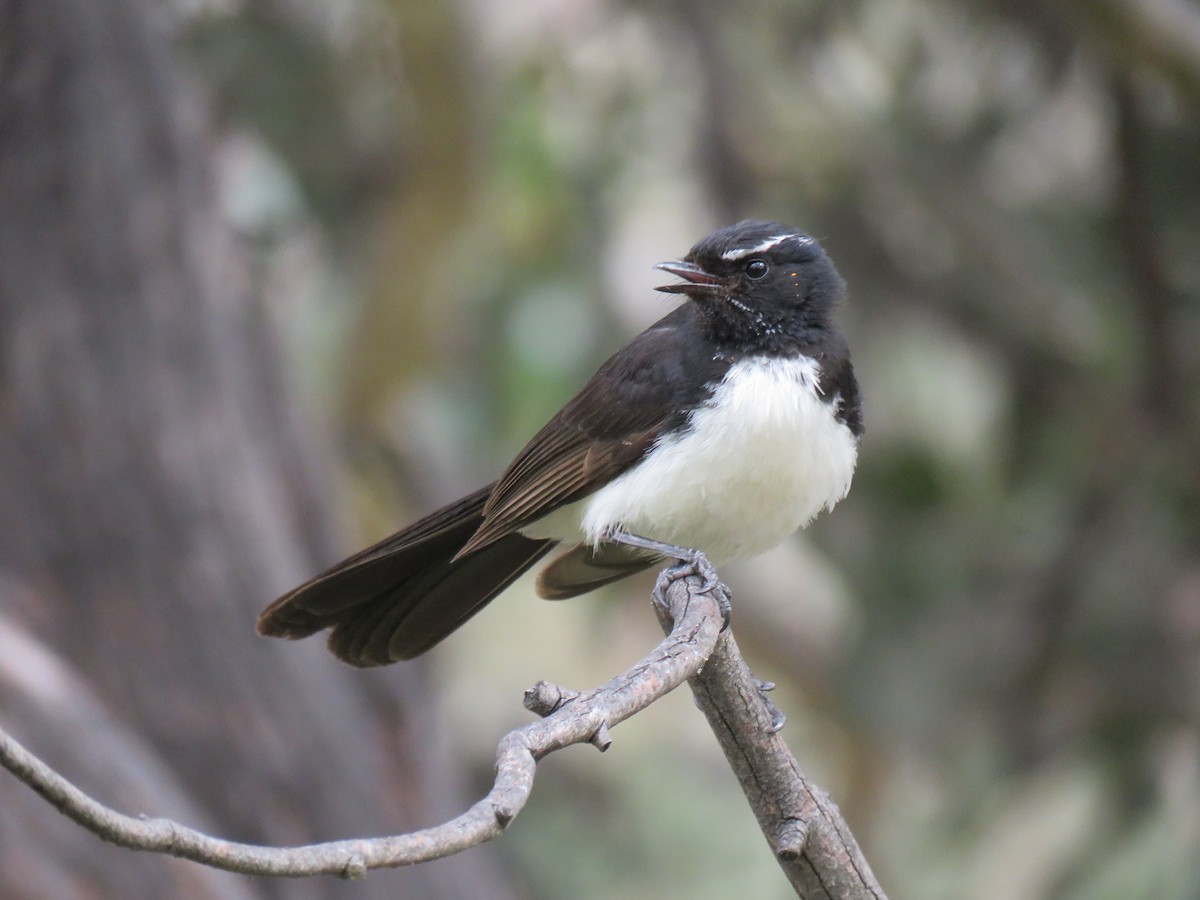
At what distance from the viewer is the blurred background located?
5.01 meters

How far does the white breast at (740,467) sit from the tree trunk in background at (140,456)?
224 cm

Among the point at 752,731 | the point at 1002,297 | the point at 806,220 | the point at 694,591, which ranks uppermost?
the point at 806,220

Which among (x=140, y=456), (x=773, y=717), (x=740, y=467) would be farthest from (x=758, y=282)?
(x=140, y=456)

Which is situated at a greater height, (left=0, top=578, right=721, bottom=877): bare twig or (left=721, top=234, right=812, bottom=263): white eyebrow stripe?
(left=721, top=234, right=812, bottom=263): white eyebrow stripe

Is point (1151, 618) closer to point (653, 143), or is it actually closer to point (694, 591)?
point (653, 143)

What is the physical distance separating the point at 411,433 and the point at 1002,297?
2791mm

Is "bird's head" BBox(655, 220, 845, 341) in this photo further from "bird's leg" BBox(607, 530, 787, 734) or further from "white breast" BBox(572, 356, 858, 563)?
"bird's leg" BBox(607, 530, 787, 734)

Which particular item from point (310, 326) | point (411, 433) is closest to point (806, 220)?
point (411, 433)

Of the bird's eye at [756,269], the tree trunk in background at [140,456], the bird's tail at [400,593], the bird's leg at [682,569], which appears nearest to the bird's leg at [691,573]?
the bird's leg at [682,569]

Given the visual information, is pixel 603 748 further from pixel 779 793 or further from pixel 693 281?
pixel 693 281

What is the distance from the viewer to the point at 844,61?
24.3 feet

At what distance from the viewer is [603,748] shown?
1.91m

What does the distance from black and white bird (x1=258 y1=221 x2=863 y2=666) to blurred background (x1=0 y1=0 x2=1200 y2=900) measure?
55.2 inches

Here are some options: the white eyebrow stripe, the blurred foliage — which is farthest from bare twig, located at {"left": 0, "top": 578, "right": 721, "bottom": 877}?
the blurred foliage
